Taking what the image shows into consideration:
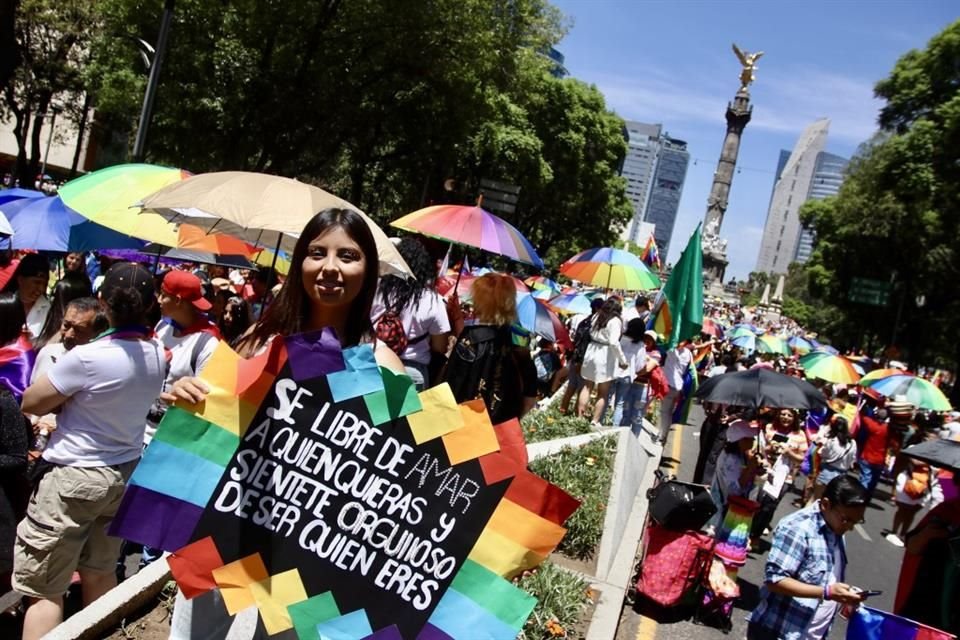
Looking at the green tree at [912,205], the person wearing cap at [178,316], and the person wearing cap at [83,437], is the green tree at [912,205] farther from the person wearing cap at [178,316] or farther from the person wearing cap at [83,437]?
the person wearing cap at [83,437]

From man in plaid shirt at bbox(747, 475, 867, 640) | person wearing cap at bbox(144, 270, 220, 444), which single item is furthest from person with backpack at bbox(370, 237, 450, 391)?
man in plaid shirt at bbox(747, 475, 867, 640)

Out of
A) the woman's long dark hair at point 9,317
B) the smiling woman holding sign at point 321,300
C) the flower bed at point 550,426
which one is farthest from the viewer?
the flower bed at point 550,426

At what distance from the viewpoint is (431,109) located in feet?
68.7

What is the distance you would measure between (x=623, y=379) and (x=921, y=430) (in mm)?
6966

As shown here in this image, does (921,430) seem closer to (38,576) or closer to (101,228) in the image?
(101,228)

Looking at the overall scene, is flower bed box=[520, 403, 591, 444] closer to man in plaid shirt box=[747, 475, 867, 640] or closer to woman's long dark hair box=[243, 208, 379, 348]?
man in plaid shirt box=[747, 475, 867, 640]

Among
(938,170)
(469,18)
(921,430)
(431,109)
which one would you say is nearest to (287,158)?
(431,109)

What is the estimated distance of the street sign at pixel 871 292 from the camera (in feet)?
106

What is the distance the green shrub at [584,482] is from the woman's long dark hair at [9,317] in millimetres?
3333

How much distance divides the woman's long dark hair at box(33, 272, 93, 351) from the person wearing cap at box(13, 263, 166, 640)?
4.55 feet

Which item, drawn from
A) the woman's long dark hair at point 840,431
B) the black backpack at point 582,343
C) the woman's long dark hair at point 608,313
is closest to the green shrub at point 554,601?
the woman's long dark hair at point 608,313

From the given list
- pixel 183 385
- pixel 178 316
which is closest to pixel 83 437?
pixel 178 316

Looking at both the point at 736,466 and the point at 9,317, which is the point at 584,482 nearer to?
the point at 736,466

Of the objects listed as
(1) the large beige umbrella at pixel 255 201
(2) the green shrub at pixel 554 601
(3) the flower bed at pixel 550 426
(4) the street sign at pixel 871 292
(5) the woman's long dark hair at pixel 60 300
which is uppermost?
(4) the street sign at pixel 871 292
